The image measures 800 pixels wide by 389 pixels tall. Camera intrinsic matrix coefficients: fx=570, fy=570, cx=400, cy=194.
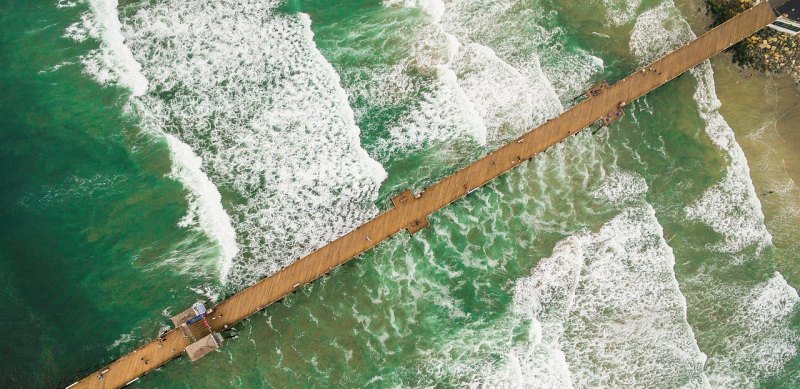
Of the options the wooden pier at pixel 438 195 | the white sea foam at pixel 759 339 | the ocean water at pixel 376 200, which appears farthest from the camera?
the white sea foam at pixel 759 339

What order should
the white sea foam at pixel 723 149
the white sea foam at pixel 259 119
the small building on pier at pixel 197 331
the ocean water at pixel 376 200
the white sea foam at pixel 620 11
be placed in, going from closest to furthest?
the small building on pier at pixel 197 331, the ocean water at pixel 376 200, the white sea foam at pixel 259 119, the white sea foam at pixel 723 149, the white sea foam at pixel 620 11

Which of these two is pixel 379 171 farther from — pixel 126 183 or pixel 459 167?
pixel 126 183

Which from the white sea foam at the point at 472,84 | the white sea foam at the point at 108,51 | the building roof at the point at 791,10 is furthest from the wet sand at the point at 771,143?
the white sea foam at the point at 108,51

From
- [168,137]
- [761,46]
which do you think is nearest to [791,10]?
[761,46]

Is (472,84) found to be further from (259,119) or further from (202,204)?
(202,204)

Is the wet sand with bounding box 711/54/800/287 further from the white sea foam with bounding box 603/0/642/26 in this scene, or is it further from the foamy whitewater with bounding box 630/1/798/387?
the white sea foam with bounding box 603/0/642/26

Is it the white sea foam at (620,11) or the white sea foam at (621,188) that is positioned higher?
the white sea foam at (620,11)

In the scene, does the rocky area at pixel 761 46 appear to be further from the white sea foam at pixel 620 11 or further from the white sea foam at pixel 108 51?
the white sea foam at pixel 108 51
